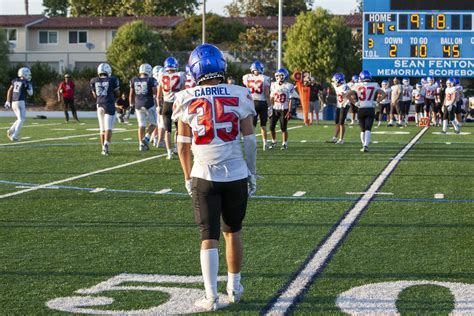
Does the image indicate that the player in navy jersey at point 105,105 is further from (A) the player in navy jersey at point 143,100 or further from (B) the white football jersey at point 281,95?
(B) the white football jersey at point 281,95

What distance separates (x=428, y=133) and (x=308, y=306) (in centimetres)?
2237

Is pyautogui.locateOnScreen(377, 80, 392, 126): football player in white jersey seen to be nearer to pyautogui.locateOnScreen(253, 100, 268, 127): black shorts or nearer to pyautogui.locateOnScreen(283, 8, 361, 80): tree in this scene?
pyautogui.locateOnScreen(253, 100, 268, 127): black shorts

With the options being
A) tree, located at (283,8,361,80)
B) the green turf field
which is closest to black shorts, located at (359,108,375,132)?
the green turf field

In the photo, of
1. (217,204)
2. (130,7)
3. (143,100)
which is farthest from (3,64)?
(217,204)

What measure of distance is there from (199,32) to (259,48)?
7474 mm

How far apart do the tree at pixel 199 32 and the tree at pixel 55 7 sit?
28.1m

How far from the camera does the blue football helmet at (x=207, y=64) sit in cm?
612

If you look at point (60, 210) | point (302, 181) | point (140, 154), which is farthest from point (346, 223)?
point (140, 154)

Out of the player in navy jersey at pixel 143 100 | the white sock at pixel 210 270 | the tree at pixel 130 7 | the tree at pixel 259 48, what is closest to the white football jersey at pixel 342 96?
the player in navy jersey at pixel 143 100

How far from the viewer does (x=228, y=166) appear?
6117mm

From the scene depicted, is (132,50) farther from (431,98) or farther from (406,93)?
(431,98)

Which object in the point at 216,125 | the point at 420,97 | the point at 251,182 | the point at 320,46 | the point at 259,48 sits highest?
the point at 259,48

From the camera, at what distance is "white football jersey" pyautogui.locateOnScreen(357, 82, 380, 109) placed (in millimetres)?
19016

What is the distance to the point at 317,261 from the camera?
736 cm
